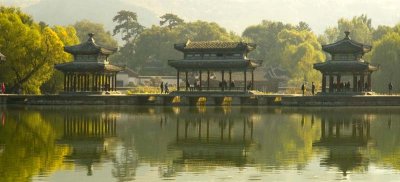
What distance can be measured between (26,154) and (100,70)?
53610mm

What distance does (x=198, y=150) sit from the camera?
32094 mm

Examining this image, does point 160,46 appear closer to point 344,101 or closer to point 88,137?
point 344,101

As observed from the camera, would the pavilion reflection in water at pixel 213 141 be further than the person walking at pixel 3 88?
No

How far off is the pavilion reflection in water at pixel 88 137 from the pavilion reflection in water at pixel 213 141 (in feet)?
11.2

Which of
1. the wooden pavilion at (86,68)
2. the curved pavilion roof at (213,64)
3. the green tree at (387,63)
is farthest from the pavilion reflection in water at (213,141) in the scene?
the green tree at (387,63)

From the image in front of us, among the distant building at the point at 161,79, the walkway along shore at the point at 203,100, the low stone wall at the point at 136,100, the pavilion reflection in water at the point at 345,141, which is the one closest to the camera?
the pavilion reflection in water at the point at 345,141

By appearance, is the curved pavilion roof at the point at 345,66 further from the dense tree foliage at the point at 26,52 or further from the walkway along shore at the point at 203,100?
the dense tree foliage at the point at 26,52

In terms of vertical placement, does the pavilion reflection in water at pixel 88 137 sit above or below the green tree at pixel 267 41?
below

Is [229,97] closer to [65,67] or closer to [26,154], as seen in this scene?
[65,67]

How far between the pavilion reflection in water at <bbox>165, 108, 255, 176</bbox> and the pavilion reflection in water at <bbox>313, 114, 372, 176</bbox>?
3.64 m

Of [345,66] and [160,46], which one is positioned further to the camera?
[160,46]

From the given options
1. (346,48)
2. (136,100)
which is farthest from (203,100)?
(346,48)

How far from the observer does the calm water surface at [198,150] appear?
81.4ft

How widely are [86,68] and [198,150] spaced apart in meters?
52.8
